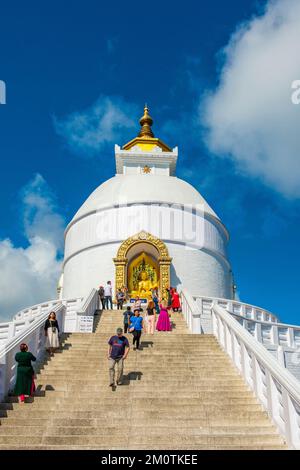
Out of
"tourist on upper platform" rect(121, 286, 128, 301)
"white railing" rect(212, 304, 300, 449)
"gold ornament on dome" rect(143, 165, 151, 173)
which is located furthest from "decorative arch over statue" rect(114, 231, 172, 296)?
"white railing" rect(212, 304, 300, 449)

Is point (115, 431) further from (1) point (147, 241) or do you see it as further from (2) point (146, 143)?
(2) point (146, 143)

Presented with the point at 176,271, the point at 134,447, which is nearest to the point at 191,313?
the point at 134,447

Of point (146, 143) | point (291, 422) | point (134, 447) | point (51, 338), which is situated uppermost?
point (146, 143)

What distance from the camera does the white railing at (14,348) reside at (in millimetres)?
9445

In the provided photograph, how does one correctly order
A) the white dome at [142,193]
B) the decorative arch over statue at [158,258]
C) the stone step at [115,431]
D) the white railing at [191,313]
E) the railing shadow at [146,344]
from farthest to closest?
the white dome at [142,193] → the decorative arch over statue at [158,258] → the white railing at [191,313] → the railing shadow at [146,344] → the stone step at [115,431]

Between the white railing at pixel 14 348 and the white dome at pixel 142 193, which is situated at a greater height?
the white dome at pixel 142 193

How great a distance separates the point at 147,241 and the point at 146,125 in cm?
1772

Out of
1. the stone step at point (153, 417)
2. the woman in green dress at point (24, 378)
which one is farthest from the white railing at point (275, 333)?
the woman in green dress at point (24, 378)

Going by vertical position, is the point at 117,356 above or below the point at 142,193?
below

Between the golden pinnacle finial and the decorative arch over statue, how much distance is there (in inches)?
609

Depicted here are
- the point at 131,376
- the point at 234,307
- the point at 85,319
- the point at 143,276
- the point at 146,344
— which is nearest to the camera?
the point at 131,376

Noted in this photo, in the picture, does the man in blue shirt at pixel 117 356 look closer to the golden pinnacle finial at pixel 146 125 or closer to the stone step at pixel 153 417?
the stone step at pixel 153 417

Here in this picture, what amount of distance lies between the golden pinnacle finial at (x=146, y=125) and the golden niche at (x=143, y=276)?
1548cm

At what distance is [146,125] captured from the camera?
39.4 metres
